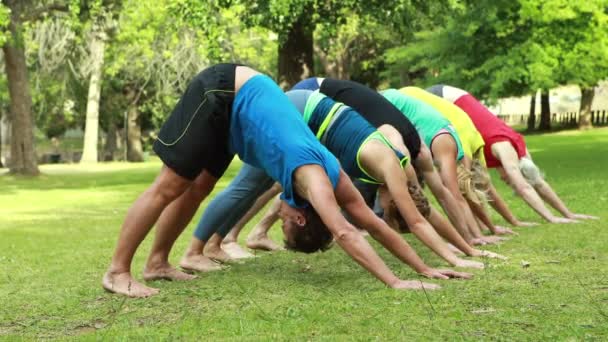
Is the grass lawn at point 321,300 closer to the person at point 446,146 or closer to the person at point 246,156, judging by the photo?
the person at point 246,156

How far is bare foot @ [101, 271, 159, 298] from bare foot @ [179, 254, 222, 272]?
1.08 metres

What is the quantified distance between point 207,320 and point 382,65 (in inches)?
2187

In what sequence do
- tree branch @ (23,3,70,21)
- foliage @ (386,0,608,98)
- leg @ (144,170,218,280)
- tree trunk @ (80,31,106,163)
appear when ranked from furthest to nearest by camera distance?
tree trunk @ (80,31,106,163) → foliage @ (386,0,608,98) → tree branch @ (23,3,70,21) → leg @ (144,170,218,280)

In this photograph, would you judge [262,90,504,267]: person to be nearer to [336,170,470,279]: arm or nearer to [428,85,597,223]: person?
[336,170,470,279]: arm

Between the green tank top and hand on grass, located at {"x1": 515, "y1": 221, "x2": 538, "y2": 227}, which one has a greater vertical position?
the green tank top

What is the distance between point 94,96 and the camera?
4641 centimetres

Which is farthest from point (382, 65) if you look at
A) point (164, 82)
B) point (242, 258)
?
point (242, 258)

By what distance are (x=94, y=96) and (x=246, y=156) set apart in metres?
40.9

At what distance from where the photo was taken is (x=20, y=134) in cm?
3131

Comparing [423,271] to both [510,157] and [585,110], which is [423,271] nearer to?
[510,157]

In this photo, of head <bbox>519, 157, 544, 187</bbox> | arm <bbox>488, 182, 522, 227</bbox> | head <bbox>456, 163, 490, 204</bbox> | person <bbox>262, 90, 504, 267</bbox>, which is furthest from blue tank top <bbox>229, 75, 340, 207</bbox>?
head <bbox>519, 157, 544, 187</bbox>

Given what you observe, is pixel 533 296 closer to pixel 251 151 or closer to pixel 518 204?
pixel 251 151

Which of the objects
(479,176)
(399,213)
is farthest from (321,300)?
(479,176)

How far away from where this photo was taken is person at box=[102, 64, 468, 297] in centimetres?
635
